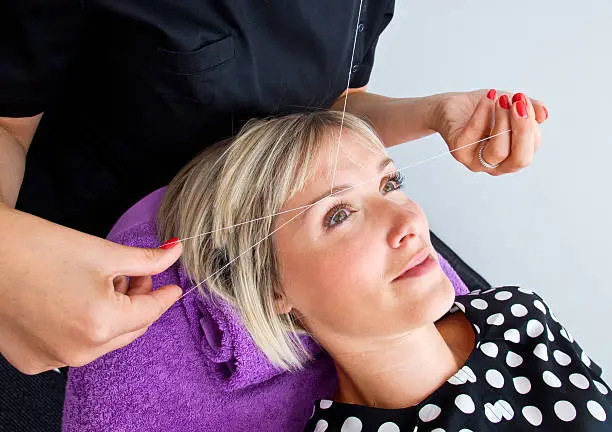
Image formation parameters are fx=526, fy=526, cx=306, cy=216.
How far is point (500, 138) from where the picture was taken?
0.83 metres

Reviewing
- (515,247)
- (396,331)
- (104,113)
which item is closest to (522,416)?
(396,331)

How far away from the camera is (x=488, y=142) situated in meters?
0.85

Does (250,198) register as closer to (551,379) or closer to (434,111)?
(434,111)

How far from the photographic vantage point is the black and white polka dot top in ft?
3.00

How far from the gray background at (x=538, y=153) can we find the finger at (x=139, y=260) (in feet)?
3.79

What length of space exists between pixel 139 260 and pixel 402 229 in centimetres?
41

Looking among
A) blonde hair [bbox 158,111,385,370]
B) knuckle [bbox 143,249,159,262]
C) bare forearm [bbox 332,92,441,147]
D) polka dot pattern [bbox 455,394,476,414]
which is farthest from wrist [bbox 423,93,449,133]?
knuckle [bbox 143,249,159,262]

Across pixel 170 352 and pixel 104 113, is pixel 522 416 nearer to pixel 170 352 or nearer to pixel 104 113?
pixel 170 352

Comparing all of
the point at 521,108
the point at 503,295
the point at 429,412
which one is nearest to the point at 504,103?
the point at 521,108

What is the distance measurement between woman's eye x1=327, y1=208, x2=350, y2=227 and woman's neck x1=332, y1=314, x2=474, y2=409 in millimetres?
232

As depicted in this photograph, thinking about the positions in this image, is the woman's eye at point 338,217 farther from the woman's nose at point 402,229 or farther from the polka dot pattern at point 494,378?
the polka dot pattern at point 494,378

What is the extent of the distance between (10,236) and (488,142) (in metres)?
0.69

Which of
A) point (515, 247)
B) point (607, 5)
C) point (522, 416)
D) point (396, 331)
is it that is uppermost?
point (607, 5)

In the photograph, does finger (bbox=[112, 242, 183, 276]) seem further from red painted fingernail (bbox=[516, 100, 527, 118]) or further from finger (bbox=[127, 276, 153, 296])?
red painted fingernail (bbox=[516, 100, 527, 118])
